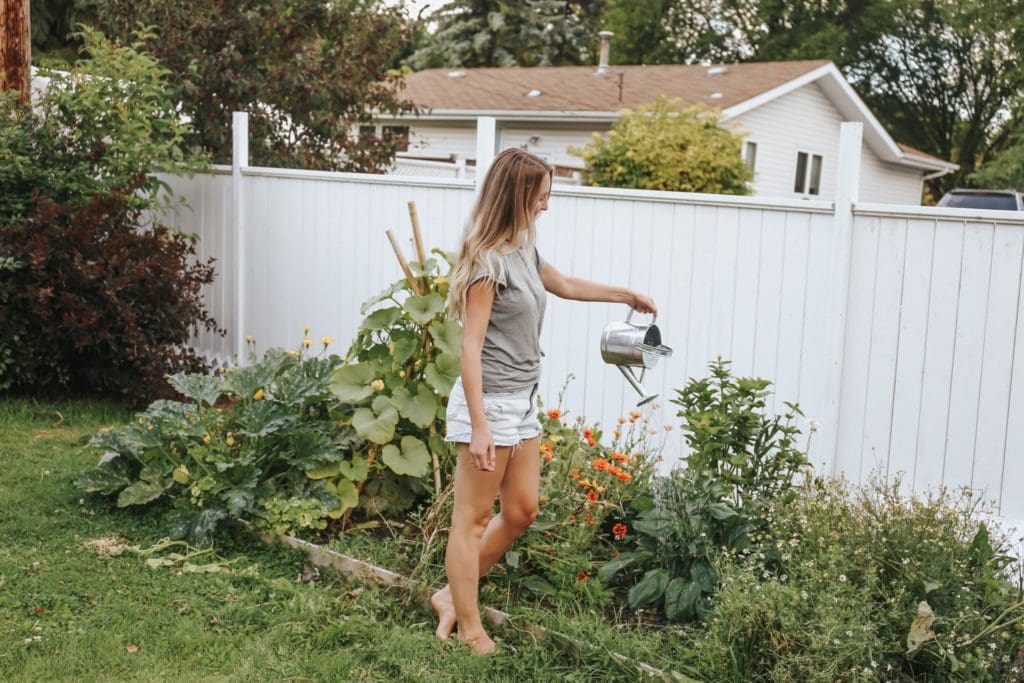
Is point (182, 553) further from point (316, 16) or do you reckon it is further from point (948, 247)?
point (316, 16)

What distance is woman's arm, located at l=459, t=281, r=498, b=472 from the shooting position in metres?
3.39

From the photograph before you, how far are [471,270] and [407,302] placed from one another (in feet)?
4.55

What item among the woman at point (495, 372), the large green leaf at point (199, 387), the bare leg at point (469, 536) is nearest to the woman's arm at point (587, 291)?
the woman at point (495, 372)

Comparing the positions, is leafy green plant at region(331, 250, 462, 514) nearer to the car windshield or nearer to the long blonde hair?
the long blonde hair

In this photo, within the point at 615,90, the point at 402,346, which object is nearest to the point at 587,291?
the point at 402,346

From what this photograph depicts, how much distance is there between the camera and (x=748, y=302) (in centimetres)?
534

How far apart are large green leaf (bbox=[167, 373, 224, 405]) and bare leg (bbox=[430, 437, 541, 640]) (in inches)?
78.2

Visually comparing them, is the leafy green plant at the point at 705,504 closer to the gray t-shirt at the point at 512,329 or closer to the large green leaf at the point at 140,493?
the gray t-shirt at the point at 512,329

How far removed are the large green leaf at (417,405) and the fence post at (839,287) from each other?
184 cm

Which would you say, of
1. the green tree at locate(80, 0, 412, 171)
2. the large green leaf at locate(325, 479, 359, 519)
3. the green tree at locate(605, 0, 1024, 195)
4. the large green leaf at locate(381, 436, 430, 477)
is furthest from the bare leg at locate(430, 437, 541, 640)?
the green tree at locate(605, 0, 1024, 195)

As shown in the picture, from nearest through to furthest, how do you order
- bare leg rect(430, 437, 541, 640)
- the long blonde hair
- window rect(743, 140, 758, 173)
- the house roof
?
the long blonde hair → bare leg rect(430, 437, 541, 640) → the house roof → window rect(743, 140, 758, 173)

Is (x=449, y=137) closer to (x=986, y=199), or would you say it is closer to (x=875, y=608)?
(x=986, y=199)

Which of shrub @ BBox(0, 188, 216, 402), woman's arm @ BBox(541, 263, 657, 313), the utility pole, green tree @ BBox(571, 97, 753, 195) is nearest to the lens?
woman's arm @ BBox(541, 263, 657, 313)

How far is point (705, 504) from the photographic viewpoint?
13.0 feet
